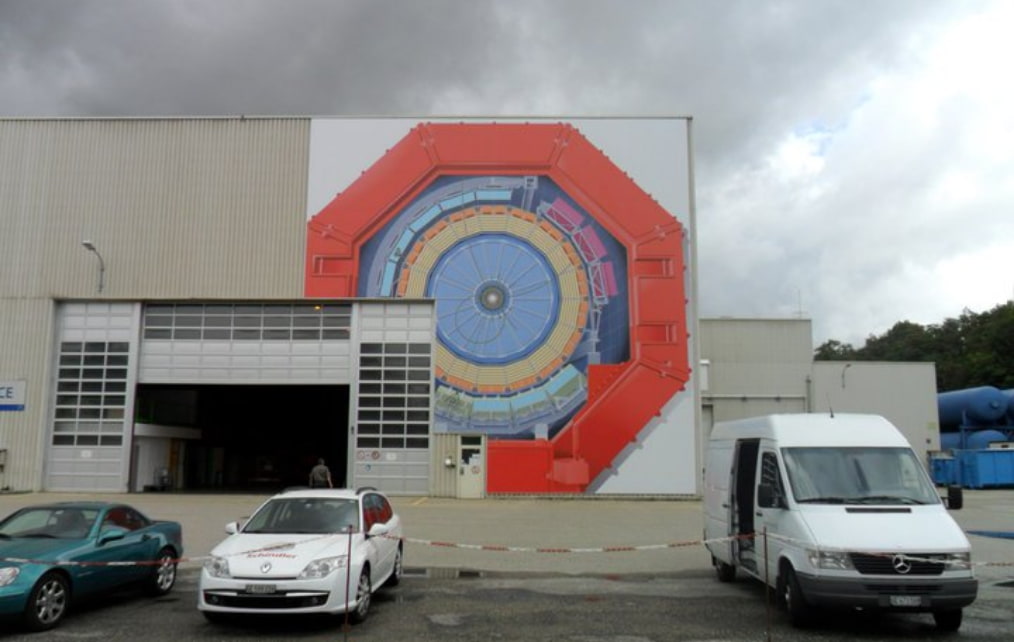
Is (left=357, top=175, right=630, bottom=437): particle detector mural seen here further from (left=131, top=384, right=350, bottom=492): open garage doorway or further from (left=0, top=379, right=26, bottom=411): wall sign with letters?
(left=0, top=379, right=26, bottom=411): wall sign with letters

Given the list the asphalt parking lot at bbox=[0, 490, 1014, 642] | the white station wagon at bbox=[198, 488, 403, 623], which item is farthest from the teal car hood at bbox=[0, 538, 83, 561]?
the white station wagon at bbox=[198, 488, 403, 623]

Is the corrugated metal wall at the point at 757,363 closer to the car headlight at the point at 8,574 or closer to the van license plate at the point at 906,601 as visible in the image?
the van license plate at the point at 906,601

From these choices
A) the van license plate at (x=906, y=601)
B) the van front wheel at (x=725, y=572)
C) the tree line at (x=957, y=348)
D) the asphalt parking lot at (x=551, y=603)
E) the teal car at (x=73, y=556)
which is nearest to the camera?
the van license plate at (x=906, y=601)

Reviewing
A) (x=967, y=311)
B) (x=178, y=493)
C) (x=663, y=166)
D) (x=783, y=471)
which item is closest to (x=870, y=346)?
(x=967, y=311)

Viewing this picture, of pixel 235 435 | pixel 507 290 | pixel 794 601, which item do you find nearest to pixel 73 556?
pixel 794 601

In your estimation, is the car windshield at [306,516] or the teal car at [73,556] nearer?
the teal car at [73,556]

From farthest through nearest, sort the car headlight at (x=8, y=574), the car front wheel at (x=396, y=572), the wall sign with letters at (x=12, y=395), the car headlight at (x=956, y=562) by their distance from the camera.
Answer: the wall sign with letters at (x=12, y=395) → the car front wheel at (x=396, y=572) → the car headlight at (x=8, y=574) → the car headlight at (x=956, y=562)

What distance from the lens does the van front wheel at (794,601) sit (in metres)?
8.58

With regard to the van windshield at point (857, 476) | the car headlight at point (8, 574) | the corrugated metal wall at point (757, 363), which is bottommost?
the car headlight at point (8, 574)

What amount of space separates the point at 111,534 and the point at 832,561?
26.8 feet

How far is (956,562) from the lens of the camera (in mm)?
8266

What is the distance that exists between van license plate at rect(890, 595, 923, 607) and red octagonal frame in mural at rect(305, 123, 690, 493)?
21328 millimetres

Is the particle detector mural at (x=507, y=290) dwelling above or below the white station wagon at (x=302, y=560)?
above

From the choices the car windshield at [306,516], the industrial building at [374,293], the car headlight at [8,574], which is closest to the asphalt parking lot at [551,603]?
the car headlight at [8,574]
